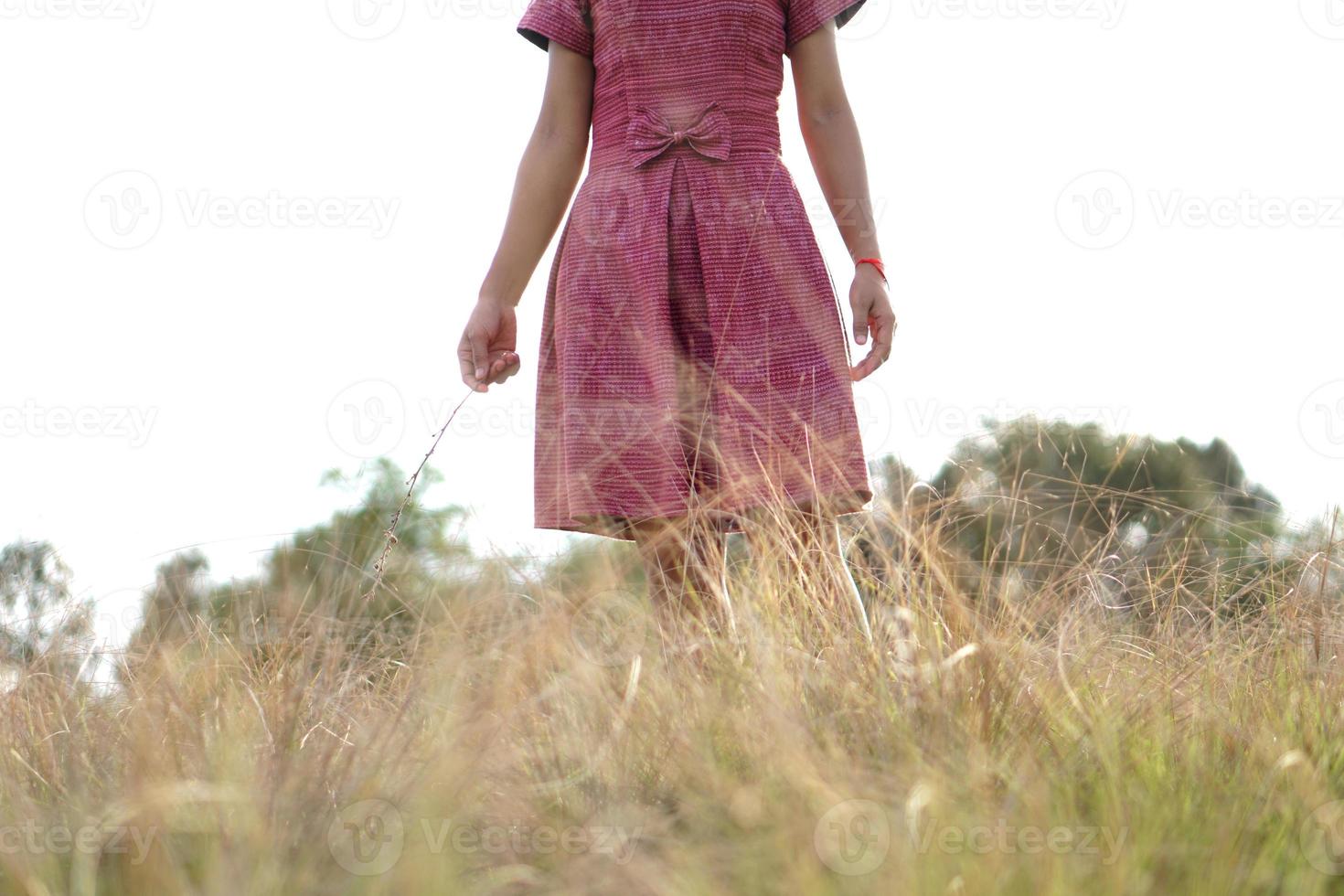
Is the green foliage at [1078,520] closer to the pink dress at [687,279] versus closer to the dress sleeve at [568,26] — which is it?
the pink dress at [687,279]

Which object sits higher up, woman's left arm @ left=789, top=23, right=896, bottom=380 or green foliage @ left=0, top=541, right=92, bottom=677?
woman's left arm @ left=789, top=23, right=896, bottom=380

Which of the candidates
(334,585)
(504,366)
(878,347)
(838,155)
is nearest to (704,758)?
(334,585)

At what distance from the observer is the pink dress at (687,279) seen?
7.63 feet

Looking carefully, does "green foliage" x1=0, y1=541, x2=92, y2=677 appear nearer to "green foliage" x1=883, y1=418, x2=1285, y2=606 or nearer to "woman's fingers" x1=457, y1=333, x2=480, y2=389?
"woman's fingers" x1=457, y1=333, x2=480, y2=389

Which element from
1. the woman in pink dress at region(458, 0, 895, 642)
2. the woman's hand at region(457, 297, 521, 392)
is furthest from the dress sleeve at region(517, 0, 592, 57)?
the woman's hand at region(457, 297, 521, 392)

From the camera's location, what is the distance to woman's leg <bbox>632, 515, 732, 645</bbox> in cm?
191

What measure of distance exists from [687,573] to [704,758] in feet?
2.37

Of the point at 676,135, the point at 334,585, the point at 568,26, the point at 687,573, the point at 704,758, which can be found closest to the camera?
the point at 704,758

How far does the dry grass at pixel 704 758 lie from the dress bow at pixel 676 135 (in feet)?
2.80

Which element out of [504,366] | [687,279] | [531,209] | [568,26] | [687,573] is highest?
[568,26]

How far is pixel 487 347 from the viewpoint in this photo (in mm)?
2551

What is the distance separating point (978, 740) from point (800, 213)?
1.21 m

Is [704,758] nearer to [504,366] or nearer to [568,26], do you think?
[504,366]

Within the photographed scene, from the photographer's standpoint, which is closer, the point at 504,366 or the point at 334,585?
the point at 334,585
